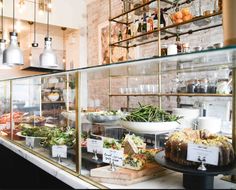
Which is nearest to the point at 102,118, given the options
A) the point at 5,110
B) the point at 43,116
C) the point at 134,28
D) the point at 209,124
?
the point at 43,116

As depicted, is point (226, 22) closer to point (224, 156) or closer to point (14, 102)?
point (224, 156)

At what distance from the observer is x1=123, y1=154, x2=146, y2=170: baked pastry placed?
106 centimetres

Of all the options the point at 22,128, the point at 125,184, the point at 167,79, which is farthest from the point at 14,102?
the point at 167,79

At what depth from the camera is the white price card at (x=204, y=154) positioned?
0.89m

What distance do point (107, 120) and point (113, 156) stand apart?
500mm

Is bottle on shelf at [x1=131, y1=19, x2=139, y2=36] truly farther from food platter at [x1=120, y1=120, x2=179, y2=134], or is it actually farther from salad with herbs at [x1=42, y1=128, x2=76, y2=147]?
food platter at [x1=120, y1=120, x2=179, y2=134]

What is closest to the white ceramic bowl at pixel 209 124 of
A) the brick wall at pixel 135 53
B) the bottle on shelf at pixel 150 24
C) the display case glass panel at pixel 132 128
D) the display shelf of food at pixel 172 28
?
Result: the display case glass panel at pixel 132 128

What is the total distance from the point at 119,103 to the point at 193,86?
187 cm

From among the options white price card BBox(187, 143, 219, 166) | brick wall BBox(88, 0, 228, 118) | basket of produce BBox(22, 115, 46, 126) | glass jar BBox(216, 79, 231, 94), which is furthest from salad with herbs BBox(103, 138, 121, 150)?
glass jar BBox(216, 79, 231, 94)

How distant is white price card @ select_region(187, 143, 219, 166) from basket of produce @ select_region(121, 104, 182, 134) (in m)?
0.34

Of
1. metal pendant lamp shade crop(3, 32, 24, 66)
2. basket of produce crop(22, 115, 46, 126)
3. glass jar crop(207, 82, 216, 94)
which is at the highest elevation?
metal pendant lamp shade crop(3, 32, 24, 66)

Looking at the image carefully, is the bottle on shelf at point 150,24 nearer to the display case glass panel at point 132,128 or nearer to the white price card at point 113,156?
the display case glass panel at point 132,128

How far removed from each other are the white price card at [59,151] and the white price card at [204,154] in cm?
70

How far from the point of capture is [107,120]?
1577 mm
